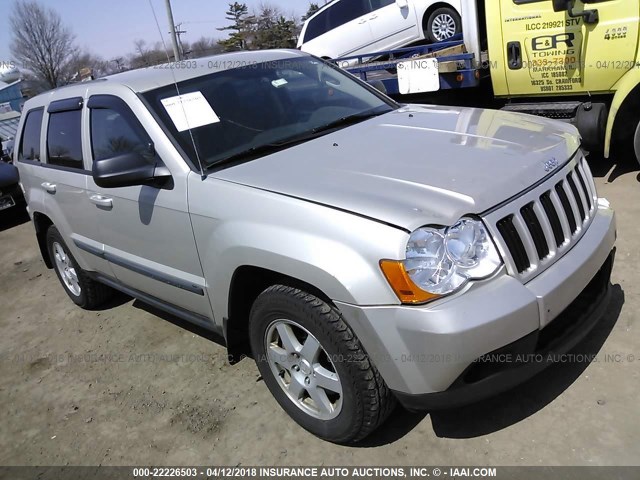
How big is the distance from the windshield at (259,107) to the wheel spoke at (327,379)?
3.87ft

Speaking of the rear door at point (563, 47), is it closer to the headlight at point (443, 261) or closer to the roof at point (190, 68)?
the roof at point (190, 68)

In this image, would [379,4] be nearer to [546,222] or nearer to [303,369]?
[546,222]

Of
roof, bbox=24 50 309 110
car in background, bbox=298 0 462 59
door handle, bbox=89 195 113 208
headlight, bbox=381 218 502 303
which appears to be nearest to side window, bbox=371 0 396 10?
car in background, bbox=298 0 462 59

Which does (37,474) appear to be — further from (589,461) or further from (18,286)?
(18,286)

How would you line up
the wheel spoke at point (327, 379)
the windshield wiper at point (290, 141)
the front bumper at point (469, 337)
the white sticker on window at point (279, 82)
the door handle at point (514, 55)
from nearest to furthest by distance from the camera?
1. the front bumper at point (469, 337)
2. the wheel spoke at point (327, 379)
3. the windshield wiper at point (290, 141)
4. the white sticker on window at point (279, 82)
5. the door handle at point (514, 55)

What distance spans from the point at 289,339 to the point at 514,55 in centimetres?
444

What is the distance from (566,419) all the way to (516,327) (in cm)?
78

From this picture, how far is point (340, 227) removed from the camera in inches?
89.4

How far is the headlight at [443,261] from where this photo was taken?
7.09ft

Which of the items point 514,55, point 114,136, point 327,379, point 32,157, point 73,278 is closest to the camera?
point 327,379

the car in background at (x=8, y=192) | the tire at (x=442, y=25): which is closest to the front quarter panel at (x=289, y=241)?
the car in background at (x=8, y=192)

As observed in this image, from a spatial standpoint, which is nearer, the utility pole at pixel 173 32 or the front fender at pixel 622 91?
the utility pole at pixel 173 32

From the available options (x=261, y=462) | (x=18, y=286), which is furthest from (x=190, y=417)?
(x=18, y=286)

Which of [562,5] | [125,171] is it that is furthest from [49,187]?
[562,5]
